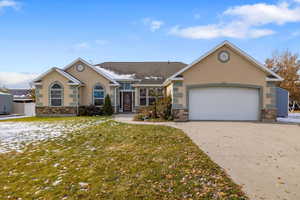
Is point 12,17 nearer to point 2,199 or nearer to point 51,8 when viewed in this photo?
point 51,8

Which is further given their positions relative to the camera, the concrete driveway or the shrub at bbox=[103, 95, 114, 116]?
the shrub at bbox=[103, 95, 114, 116]

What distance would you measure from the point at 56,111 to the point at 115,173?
15.8 meters

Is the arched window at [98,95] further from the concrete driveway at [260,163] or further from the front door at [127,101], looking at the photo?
the concrete driveway at [260,163]

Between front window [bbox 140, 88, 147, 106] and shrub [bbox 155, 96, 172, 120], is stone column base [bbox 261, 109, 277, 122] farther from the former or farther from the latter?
front window [bbox 140, 88, 147, 106]

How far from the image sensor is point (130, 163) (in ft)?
14.8

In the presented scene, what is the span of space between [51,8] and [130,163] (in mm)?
11791

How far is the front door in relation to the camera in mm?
19859

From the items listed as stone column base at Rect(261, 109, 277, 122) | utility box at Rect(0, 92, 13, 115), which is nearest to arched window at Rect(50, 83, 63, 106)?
utility box at Rect(0, 92, 13, 115)

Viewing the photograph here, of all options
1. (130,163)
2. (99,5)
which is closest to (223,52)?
(99,5)

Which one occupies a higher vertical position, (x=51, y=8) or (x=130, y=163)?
(x=51, y=8)

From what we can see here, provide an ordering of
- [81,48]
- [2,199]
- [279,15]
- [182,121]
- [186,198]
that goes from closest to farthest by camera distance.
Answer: [186,198] < [2,199] < [182,121] < [279,15] < [81,48]

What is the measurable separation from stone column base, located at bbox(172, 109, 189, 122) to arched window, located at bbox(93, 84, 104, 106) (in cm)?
856

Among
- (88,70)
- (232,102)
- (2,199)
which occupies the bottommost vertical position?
(2,199)

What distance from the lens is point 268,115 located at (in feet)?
40.9
